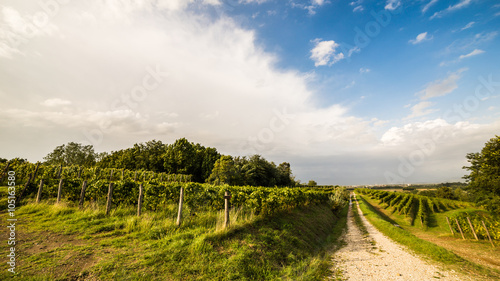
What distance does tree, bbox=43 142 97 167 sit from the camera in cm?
6484

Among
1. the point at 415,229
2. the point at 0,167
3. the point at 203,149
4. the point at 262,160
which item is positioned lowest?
the point at 415,229

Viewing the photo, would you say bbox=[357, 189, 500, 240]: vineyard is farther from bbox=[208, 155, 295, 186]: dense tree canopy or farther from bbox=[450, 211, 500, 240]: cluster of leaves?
bbox=[208, 155, 295, 186]: dense tree canopy

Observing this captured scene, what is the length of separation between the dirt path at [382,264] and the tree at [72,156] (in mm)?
82557

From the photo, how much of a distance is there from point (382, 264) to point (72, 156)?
93978 mm

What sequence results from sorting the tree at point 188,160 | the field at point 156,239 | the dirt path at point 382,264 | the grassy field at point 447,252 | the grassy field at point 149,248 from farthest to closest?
the tree at point 188,160 < the grassy field at point 447,252 < the dirt path at point 382,264 < the field at point 156,239 < the grassy field at point 149,248

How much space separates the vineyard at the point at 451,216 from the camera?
18.8 meters

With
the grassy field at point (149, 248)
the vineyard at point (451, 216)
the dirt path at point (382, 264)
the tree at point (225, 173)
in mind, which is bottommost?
the vineyard at point (451, 216)

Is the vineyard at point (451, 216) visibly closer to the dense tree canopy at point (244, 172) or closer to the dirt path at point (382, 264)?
the dirt path at point (382, 264)

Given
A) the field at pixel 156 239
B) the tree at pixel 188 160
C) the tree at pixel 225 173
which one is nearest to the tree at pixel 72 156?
the tree at pixel 188 160

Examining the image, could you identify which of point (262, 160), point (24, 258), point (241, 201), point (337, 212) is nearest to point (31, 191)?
point (24, 258)

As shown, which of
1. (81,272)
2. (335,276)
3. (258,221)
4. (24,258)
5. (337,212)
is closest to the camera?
(81,272)

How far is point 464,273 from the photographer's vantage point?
332 inches

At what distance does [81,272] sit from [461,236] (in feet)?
109

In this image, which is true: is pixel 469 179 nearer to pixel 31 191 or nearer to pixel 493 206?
pixel 493 206
